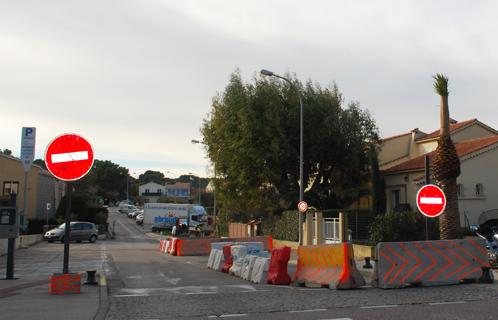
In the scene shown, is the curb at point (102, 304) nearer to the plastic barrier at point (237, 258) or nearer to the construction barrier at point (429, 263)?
the plastic barrier at point (237, 258)

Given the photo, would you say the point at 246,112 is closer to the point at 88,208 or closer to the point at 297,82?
the point at 297,82

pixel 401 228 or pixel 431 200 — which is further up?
pixel 431 200

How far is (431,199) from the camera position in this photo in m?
14.2

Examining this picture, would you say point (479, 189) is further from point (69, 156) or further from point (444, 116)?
point (69, 156)

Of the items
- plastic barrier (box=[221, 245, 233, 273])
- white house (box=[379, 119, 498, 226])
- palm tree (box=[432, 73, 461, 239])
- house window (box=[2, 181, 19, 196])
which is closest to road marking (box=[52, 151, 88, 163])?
plastic barrier (box=[221, 245, 233, 273])

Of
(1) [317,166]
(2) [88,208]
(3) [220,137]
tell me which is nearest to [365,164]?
(1) [317,166]

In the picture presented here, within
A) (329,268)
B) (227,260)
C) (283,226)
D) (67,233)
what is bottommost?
(227,260)

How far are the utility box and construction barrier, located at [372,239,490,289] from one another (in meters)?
9.09

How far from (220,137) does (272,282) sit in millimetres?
24050

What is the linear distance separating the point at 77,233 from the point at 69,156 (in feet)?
117

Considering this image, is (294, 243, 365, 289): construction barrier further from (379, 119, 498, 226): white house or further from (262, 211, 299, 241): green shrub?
(379, 119, 498, 226): white house

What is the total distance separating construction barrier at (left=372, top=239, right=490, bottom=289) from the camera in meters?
11.8

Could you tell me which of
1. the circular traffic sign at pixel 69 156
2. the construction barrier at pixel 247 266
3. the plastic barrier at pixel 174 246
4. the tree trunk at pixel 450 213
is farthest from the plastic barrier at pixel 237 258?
the plastic barrier at pixel 174 246

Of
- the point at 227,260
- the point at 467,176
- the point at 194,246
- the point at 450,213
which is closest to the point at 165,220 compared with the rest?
the point at 194,246
